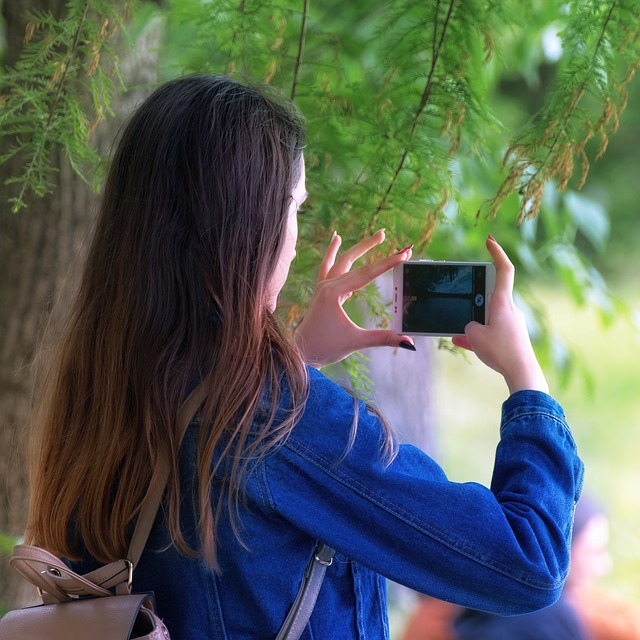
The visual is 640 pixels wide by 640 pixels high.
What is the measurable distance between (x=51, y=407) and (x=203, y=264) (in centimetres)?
27

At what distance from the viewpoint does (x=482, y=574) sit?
763 mm

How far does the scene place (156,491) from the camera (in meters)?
0.81

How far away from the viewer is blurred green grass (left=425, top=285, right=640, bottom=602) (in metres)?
4.02

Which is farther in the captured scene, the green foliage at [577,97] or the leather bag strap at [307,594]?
the green foliage at [577,97]

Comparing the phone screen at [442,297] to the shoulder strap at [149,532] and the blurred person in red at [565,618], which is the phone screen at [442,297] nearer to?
the shoulder strap at [149,532]

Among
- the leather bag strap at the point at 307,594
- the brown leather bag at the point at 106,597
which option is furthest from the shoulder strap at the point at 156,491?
the leather bag strap at the point at 307,594

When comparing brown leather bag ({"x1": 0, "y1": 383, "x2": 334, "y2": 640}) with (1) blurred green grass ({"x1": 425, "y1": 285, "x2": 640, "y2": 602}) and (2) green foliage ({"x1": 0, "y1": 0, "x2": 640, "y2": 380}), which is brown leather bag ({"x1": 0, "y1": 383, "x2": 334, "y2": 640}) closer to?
(2) green foliage ({"x1": 0, "y1": 0, "x2": 640, "y2": 380})

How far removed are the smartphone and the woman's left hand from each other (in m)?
0.02

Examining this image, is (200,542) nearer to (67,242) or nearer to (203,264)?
(203,264)

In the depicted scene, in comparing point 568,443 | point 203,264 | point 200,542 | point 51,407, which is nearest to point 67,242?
point 51,407

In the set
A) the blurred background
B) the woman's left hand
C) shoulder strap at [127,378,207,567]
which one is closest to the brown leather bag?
shoulder strap at [127,378,207,567]

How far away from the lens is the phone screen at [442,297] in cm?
100

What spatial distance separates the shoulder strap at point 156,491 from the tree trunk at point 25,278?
884 millimetres

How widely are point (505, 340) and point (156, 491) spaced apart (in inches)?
16.3
